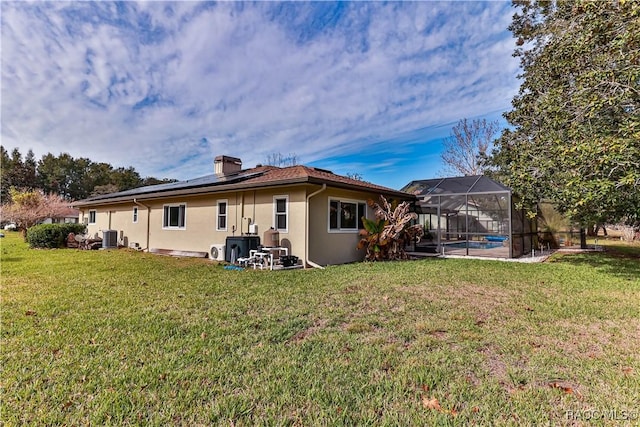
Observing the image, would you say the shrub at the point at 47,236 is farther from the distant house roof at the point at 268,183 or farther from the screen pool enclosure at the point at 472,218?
the screen pool enclosure at the point at 472,218

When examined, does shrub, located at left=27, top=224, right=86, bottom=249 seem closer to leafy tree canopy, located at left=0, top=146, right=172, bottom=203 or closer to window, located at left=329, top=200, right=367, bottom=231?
window, located at left=329, top=200, right=367, bottom=231

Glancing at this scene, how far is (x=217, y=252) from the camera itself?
35.3ft

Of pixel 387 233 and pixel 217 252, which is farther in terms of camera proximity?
pixel 217 252

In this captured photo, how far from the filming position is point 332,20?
31.3 feet

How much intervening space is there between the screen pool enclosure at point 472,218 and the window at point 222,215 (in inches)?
324

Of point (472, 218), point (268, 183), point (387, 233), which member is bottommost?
point (387, 233)

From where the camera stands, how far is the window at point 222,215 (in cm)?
1133

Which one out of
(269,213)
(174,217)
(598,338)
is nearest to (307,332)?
(598,338)

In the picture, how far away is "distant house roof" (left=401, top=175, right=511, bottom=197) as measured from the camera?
1261 cm

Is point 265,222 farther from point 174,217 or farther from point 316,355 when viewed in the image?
point 316,355

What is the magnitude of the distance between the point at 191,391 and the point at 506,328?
3821 millimetres

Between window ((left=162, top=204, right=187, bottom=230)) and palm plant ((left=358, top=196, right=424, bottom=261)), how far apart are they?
23.9 ft

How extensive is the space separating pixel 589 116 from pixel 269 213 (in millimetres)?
8548

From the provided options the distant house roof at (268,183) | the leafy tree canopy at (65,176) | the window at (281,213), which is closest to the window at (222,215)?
the distant house roof at (268,183)
